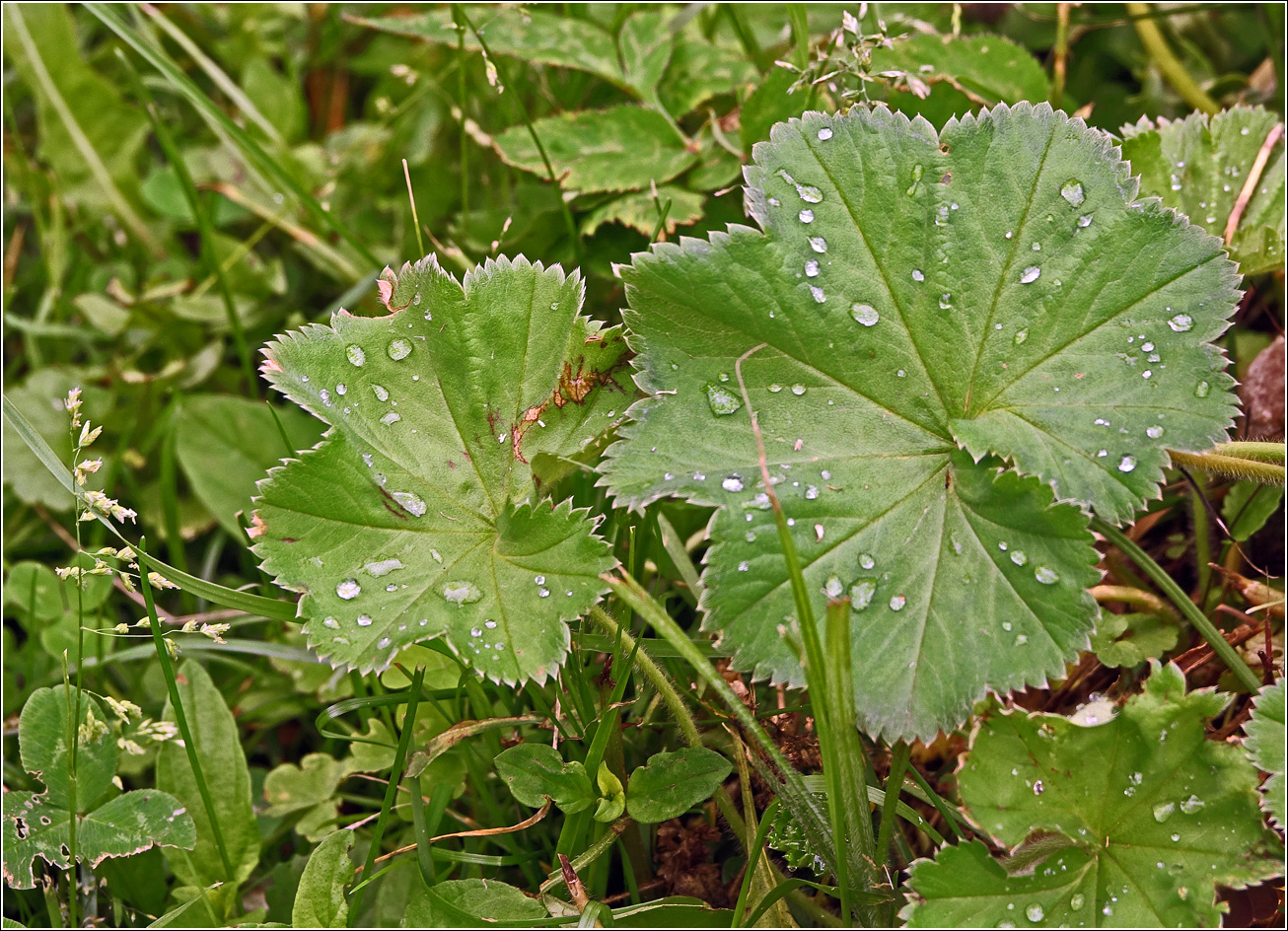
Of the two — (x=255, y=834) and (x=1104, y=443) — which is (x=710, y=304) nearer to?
(x=1104, y=443)

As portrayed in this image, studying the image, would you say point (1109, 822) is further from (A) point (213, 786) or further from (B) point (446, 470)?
(A) point (213, 786)

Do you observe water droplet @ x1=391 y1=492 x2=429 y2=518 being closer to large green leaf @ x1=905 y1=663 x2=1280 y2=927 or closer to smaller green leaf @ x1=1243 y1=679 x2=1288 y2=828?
large green leaf @ x1=905 y1=663 x2=1280 y2=927

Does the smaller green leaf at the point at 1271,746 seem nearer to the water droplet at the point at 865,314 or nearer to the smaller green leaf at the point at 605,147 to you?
the water droplet at the point at 865,314

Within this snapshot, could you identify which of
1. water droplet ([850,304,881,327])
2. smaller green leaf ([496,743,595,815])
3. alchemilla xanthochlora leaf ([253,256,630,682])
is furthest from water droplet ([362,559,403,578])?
water droplet ([850,304,881,327])

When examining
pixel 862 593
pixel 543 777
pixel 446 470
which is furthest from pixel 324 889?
pixel 862 593

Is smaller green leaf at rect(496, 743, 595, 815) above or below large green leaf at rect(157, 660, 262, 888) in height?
above

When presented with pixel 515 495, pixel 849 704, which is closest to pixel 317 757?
pixel 515 495
